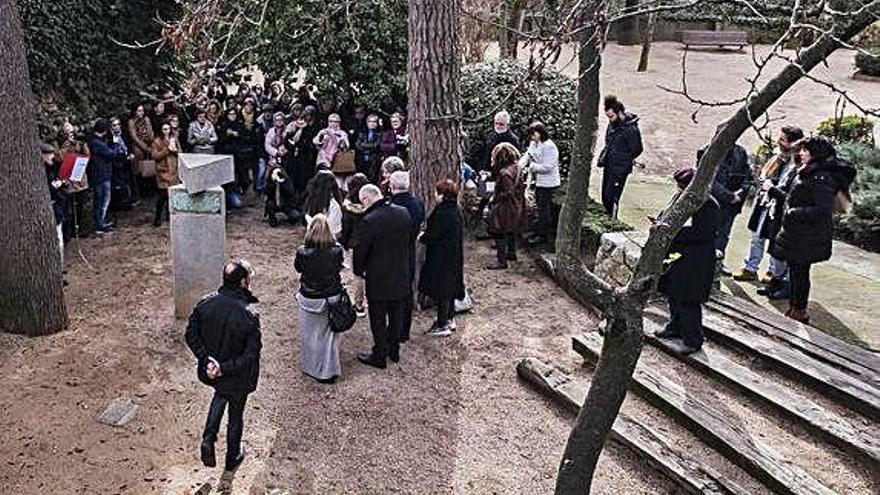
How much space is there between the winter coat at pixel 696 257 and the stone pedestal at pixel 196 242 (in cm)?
430

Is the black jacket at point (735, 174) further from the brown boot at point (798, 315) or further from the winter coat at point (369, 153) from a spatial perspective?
the winter coat at point (369, 153)

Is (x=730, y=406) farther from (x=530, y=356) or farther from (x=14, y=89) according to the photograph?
(x=14, y=89)

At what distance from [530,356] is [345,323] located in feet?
6.37

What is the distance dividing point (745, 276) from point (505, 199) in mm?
2795

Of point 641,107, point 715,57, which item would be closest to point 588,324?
point 641,107

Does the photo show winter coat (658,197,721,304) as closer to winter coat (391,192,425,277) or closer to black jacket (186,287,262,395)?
winter coat (391,192,425,277)

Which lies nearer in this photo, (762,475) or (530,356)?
(762,475)

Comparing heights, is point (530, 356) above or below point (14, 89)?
below

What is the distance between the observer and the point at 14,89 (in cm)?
767

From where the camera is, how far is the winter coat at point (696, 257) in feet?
22.6

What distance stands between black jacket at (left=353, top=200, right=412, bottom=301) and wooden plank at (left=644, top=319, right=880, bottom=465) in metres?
2.42

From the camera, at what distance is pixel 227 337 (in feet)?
18.4

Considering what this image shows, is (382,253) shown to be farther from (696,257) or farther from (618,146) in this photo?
(618,146)

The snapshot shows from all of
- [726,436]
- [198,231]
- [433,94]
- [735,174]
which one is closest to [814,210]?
[735,174]
